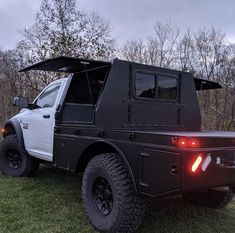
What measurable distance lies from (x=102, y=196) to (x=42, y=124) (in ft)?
7.22

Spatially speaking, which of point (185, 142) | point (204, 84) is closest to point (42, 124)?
point (204, 84)

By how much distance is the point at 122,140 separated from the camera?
4.04 metres

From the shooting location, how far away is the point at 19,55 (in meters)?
17.1

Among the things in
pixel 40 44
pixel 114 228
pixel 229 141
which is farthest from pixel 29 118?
pixel 40 44

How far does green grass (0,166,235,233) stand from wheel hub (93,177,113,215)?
0.96 ft

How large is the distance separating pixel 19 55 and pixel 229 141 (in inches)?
588

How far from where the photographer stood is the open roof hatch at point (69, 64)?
4.70 meters

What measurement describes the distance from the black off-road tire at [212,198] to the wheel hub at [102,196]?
132 cm

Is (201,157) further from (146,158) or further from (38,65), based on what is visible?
(38,65)

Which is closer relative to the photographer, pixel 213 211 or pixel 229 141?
pixel 229 141

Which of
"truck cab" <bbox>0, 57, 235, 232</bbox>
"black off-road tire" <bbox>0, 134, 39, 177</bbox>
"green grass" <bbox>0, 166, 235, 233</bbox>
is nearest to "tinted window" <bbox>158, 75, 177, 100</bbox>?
"truck cab" <bbox>0, 57, 235, 232</bbox>

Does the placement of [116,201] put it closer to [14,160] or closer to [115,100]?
[115,100]

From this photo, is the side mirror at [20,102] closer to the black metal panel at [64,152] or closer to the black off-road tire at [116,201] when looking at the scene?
the black metal panel at [64,152]

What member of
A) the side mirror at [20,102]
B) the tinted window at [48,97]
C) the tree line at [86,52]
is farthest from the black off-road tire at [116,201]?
the tree line at [86,52]
